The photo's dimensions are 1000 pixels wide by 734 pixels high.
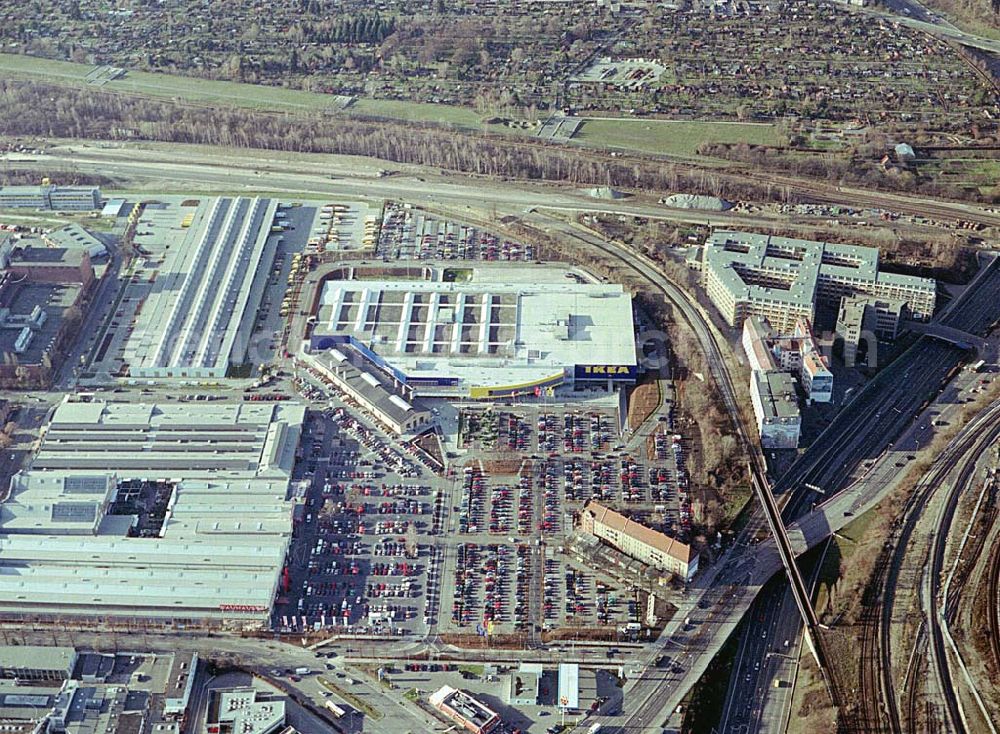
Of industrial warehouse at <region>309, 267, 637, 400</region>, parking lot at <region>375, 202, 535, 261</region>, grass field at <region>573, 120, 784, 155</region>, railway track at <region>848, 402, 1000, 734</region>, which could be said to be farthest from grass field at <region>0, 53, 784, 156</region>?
railway track at <region>848, 402, 1000, 734</region>

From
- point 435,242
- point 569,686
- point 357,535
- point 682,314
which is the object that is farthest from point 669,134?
point 569,686

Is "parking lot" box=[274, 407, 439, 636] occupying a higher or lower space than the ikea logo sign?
lower

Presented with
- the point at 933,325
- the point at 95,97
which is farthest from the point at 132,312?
the point at 933,325

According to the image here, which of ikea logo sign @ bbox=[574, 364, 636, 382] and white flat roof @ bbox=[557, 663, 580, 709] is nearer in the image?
white flat roof @ bbox=[557, 663, 580, 709]

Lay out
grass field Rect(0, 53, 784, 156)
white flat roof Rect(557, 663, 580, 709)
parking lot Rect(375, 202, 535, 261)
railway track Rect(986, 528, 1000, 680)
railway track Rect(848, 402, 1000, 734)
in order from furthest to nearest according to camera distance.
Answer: grass field Rect(0, 53, 784, 156) < parking lot Rect(375, 202, 535, 261) < railway track Rect(986, 528, 1000, 680) < white flat roof Rect(557, 663, 580, 709) < railway track Rect(848, 402, 1000, 734)

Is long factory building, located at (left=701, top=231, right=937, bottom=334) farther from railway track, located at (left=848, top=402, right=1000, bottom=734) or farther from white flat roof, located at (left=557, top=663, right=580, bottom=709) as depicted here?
white flat roof, located at (left=557, top=663, right=580, bottom=709)

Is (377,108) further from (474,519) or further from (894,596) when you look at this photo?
(894,596)
